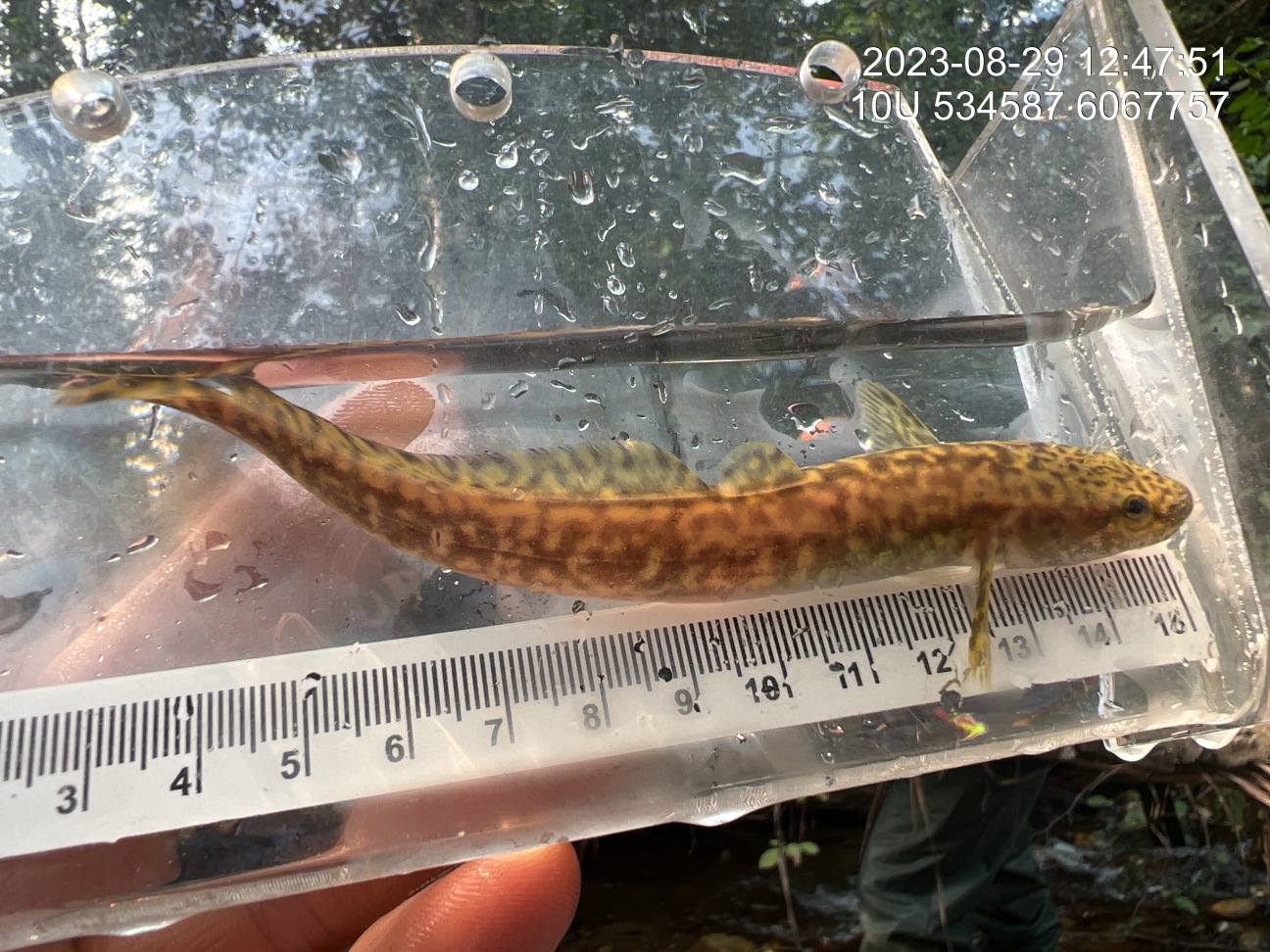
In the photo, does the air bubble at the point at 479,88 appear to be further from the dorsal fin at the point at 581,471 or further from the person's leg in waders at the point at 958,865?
the person's leg in waders at the point at 958,865

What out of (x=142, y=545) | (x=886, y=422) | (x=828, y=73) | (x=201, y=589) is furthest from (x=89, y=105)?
(x=886, y=422)

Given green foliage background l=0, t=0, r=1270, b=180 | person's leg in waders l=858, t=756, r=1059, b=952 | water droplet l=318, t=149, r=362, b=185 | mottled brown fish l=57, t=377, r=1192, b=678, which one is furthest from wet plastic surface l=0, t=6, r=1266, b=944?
person's leg in waders l=858, t=756, r=1059, b=952

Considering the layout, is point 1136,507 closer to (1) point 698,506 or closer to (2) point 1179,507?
(2) point 1179,507

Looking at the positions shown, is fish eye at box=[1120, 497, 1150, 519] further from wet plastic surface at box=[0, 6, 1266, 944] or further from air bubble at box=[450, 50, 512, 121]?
air bubble at box=[450, 50, 512, 121]

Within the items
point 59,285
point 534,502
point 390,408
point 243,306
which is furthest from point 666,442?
point 59,285

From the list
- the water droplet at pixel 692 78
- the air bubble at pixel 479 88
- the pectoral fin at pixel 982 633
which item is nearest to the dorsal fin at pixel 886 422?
the pectoral fin at pixel 982 633

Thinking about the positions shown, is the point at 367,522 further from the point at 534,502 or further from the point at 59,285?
the point at 59,285
